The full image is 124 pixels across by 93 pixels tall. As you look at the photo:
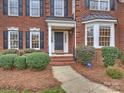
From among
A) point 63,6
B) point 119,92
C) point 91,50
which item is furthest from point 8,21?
Answer: point 119,92

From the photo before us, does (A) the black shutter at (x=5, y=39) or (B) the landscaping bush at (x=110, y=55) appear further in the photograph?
(A) the black shutter at (x=5, y=39)

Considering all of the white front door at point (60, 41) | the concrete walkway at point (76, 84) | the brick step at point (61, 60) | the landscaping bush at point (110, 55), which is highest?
the white front door at point (60, 41)

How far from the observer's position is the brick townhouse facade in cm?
1780

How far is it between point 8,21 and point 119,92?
11329 millimetres

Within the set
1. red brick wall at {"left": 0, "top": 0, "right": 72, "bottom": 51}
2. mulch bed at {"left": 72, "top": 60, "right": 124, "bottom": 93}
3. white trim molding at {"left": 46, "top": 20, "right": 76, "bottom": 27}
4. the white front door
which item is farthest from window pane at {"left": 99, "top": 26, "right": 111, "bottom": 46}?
red brick wall at {"left": 0, "top": 0, "right": 72, "bottom": 51}

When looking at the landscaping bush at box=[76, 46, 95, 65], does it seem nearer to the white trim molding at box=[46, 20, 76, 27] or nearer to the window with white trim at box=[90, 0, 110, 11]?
the white trim molding at box=[46, 20, 76, 27]

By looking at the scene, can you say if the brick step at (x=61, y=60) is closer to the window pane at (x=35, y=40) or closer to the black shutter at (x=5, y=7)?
the window pane at (x=35, y=40)

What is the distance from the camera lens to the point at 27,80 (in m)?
12.2

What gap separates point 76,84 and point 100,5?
362 inches

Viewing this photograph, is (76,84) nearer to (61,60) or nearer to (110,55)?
(110,55)

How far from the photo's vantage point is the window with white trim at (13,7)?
1873cm

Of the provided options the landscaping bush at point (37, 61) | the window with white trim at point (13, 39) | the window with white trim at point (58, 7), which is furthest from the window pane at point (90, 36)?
the window with white trim at point (13, 39)

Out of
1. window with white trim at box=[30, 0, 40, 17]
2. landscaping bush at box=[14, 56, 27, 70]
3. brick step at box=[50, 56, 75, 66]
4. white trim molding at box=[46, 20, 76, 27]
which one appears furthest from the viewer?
window with white trim at box=[30, 0, 40, 17]

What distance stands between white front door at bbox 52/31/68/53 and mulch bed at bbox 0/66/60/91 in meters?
6.08
